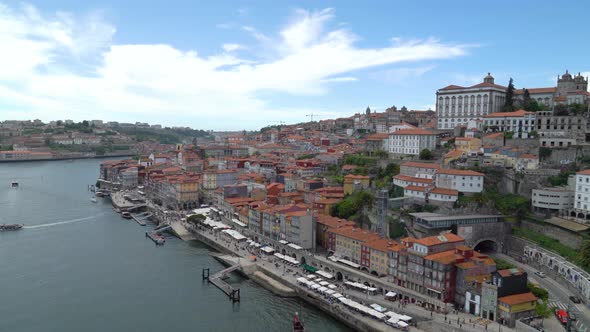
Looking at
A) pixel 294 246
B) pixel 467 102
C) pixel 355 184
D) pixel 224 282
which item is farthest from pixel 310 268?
pixel 467 102

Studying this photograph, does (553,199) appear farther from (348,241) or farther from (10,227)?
(10,227)

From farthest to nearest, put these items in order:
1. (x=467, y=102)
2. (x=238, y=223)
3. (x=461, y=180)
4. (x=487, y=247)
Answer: (x=467, y=102)
(x=238, y=223)
(x=461, y=180)
(x=487, y=247)

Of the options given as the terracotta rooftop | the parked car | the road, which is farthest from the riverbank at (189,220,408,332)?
the road

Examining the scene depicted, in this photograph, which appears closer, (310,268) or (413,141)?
(310,268)

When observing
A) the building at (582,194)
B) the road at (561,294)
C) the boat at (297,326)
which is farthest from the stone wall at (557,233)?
the boat at (297,326)

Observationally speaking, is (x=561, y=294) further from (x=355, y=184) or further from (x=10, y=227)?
(x=10, y=227)

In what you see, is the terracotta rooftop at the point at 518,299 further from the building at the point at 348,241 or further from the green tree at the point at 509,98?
the green tree at the point at 509,98

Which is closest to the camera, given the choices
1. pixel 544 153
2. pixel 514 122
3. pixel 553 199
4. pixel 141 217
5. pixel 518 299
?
pixel 518 299

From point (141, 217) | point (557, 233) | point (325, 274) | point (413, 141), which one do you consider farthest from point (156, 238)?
point (557, 233)

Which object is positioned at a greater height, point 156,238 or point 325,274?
point 325,274

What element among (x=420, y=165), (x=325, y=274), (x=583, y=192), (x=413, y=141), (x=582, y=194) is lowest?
(x=325, y=274)
